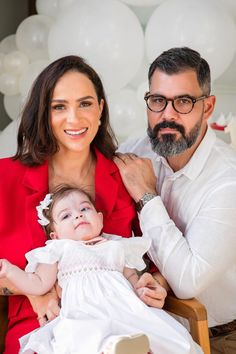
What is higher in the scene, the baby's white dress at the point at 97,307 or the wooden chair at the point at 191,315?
the baby's white dress at the point at 97,307

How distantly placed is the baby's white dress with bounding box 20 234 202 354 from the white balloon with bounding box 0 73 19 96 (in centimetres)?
215

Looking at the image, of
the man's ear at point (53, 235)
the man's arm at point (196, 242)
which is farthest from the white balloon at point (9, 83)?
the man's ear at point (53, 235)

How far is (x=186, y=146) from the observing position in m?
2.36

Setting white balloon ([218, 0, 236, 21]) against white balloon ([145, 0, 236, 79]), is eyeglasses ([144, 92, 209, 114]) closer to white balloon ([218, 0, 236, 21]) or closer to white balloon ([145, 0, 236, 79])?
white balloon ([145, 0, 236, 79])

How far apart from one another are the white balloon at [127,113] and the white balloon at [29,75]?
1.73 feet

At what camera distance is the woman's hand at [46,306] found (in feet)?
6.52

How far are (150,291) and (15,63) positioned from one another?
2.34 m

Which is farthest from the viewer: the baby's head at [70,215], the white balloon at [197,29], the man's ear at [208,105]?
the white balloon at [197,29]

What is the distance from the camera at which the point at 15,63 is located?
154 inches

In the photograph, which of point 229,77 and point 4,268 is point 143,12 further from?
point 4,268

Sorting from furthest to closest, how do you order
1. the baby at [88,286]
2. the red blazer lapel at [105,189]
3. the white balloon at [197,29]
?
the white balloon at [197,29] < the red blazer lapel at [105,189] < the baby at [88,286]

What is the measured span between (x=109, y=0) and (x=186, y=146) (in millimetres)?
1422

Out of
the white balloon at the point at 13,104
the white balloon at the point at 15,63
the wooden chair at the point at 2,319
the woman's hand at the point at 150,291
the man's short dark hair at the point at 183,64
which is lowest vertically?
the wooden chair at the point at 2,319

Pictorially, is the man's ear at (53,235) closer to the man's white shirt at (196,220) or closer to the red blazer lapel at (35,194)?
the red blazer lapel at (35,194)
